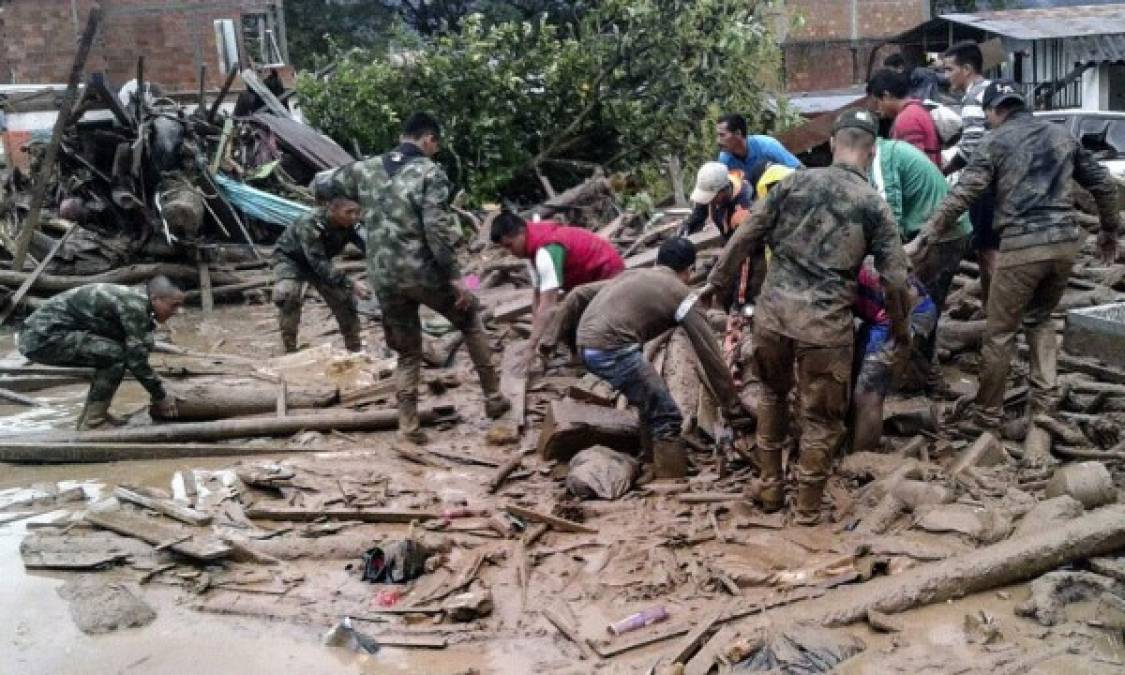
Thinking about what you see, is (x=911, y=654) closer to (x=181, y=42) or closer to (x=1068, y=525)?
(x=1068, y=525)

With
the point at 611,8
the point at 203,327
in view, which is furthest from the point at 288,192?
the point at 611,8

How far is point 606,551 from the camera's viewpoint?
5.71m

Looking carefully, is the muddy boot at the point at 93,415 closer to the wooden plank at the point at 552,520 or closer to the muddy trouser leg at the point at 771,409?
the wooden plank at the point at 552,520

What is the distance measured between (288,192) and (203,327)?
301cm

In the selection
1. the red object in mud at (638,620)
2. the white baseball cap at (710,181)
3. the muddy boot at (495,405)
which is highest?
the white baseball cap at (710,181)

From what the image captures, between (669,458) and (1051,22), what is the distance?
2120 cm

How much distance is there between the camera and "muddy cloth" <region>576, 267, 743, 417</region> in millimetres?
6547

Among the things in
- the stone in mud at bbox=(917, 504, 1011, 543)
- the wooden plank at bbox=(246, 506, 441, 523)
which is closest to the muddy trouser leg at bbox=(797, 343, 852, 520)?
the stone in mud at bbox=(917, 504, 1011, 543)

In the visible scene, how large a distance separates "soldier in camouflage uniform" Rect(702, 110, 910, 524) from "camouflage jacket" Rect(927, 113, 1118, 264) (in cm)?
123

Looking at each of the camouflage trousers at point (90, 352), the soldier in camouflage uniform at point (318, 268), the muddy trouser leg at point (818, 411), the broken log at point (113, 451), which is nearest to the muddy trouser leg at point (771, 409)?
the muddy trouser leg at point (818, 411)

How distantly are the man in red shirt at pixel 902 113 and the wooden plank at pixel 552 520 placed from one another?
13.0ft

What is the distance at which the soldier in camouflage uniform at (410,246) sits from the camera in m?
7.56

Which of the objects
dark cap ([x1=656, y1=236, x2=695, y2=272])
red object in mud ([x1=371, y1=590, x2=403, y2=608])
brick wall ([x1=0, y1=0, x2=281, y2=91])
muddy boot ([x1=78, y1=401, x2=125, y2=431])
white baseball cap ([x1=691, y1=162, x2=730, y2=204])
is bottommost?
red object in mud ([x1=371, y1=590, x2=403, y2=608])

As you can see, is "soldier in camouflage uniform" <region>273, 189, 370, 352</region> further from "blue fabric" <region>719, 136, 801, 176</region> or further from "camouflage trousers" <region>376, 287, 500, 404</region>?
"blue fabric" <region>719, 136, 801, 176</region>
